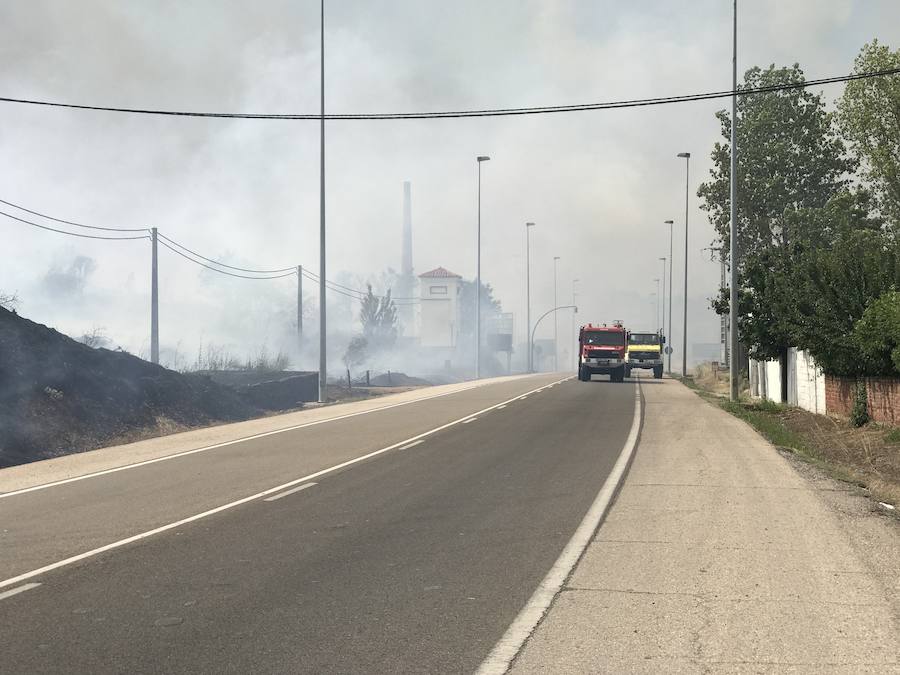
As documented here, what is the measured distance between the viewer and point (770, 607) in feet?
20.9

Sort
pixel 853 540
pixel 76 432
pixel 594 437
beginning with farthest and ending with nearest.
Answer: pixel 76 432, pixel 594 437, pixel 853 540

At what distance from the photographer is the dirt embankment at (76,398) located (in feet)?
67.3

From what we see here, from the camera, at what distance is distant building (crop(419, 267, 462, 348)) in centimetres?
13712

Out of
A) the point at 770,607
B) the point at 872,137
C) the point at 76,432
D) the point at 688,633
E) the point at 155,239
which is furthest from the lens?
the point at 155,239

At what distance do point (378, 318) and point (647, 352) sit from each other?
156 ft

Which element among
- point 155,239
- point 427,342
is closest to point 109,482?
point 155,239

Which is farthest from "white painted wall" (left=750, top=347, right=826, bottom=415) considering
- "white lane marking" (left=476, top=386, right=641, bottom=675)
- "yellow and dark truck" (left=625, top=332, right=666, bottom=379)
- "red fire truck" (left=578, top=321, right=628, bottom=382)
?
"yellow and dark truck" (left=625, top=332, right=666, bottom=379)

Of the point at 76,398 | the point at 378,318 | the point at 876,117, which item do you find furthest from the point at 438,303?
the point at 76,398

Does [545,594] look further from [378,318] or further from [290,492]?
[378,318]

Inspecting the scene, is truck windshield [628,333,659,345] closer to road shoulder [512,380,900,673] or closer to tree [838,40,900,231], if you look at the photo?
tree [838,40,900,231]

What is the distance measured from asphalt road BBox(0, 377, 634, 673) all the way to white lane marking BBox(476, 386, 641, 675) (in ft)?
0.27

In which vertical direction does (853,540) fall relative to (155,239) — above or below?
below

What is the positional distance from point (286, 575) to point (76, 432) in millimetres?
16065

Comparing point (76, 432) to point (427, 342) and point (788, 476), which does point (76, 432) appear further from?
point (427, 342)
